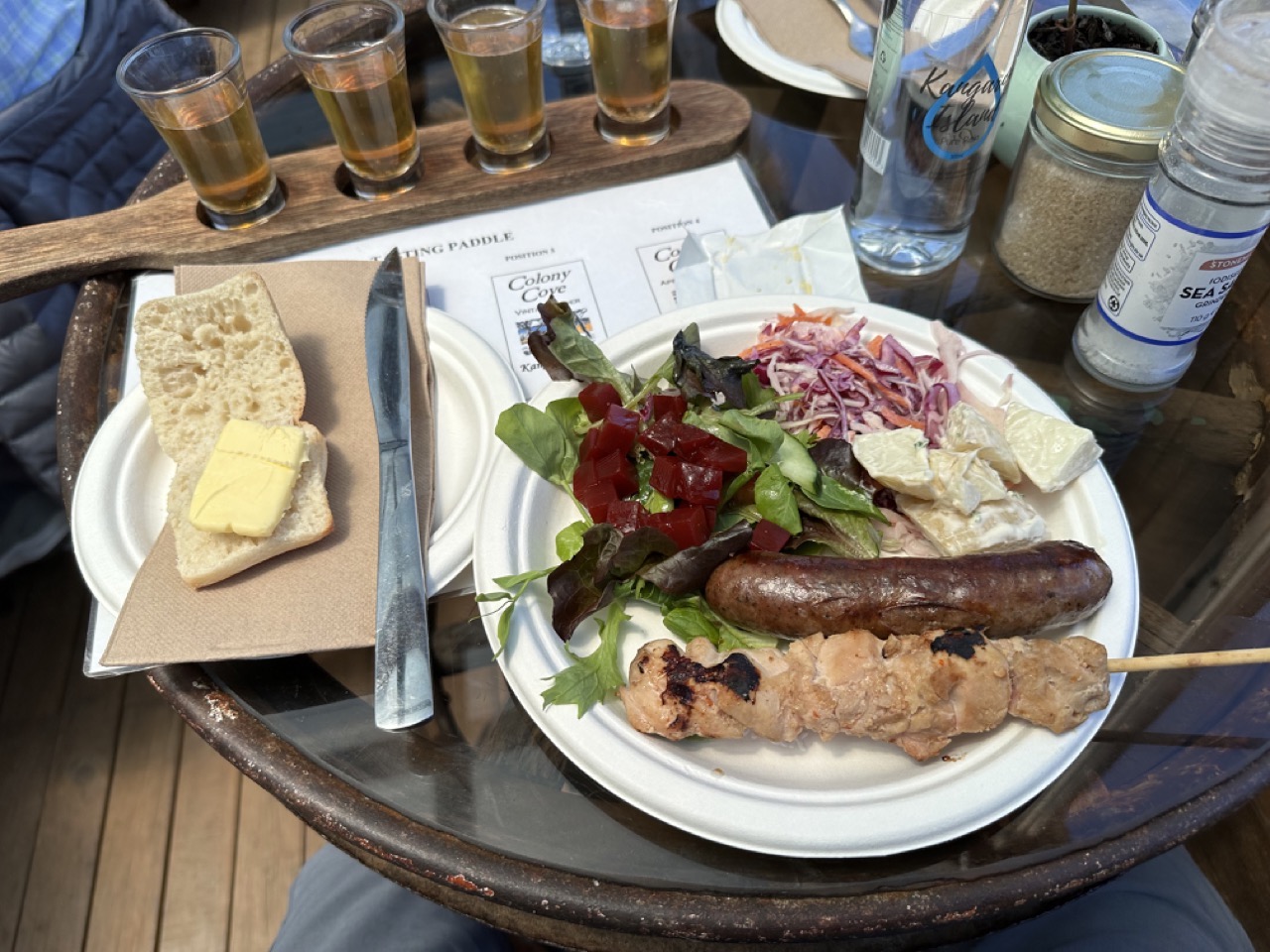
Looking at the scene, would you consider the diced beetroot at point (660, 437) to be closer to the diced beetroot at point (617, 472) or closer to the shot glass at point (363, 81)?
the diced beetroot at point (617, 472)

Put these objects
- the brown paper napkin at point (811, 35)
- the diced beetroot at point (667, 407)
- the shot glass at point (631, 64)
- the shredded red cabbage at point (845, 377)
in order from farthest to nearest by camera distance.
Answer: the brown paper napkin at point (811, 35)
the shot glass at point (631, 64)
the shredded red cabbage at point (845, 377)
the diced beetroot at point (667, 407)

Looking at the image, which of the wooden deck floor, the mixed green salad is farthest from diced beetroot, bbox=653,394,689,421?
the wooden deck floor

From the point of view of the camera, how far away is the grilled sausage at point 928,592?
1.23 m

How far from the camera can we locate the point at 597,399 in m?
1.49

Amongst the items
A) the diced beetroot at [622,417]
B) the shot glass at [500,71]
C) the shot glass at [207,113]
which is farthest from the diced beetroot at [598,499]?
the shot glass at [207,113]

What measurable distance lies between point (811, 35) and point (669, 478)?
157 cm

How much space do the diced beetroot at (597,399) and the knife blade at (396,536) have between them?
1.06 feet

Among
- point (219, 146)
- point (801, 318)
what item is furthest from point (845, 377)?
point (219, 146)

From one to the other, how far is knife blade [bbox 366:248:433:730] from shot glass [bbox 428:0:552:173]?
0.53 m

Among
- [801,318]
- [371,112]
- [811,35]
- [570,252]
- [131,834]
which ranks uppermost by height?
[811,35]

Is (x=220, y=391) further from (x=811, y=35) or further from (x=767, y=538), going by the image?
(x=811, y=35)

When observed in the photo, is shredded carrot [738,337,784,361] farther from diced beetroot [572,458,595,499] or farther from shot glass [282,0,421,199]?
shot glass [282,0,421,199]

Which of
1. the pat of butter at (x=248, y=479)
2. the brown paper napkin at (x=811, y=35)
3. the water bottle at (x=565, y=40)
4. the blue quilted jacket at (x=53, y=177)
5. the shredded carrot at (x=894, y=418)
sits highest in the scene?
the brown paper napkin at (x=811, y=35)

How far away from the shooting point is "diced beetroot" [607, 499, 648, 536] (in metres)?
1.36
